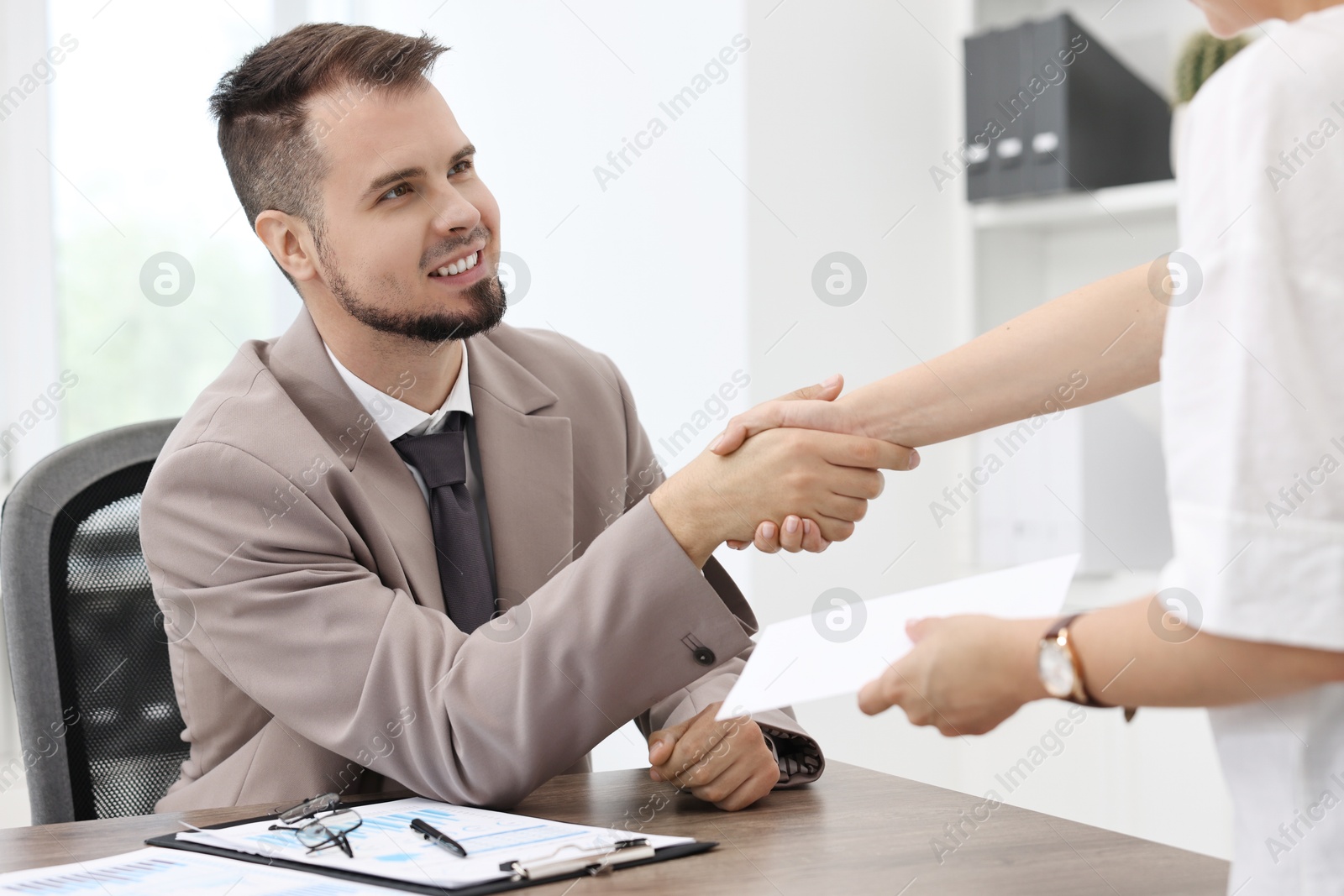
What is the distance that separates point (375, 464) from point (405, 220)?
1.15ft

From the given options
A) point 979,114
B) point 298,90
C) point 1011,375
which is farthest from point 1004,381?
point 979,114

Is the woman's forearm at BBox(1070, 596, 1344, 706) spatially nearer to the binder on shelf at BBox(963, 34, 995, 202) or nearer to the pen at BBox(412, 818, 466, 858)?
the pen at BBox(412, 818, 466, 858)

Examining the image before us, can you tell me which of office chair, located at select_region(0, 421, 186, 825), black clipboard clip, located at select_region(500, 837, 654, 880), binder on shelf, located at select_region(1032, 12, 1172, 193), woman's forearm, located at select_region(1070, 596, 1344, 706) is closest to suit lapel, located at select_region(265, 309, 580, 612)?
office chair, located at select_region(0, 421, 186, 825)

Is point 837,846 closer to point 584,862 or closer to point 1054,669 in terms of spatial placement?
point 584,862

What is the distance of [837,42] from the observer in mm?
2363

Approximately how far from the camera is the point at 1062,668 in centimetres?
68

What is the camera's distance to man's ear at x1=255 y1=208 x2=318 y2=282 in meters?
1.61

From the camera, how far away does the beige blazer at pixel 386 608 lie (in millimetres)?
1050

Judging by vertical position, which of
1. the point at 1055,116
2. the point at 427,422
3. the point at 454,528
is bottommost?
the point at 454,528

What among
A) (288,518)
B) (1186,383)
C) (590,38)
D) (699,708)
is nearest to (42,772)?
(288,518)

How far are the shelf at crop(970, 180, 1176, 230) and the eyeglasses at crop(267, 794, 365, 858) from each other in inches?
72.1

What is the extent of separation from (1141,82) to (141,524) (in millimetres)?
2076

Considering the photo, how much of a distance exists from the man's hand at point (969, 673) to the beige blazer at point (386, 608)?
0.31 meters

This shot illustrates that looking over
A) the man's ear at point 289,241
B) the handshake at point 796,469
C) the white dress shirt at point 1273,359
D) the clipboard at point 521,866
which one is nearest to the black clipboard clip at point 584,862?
the clipboard at point 521,866
